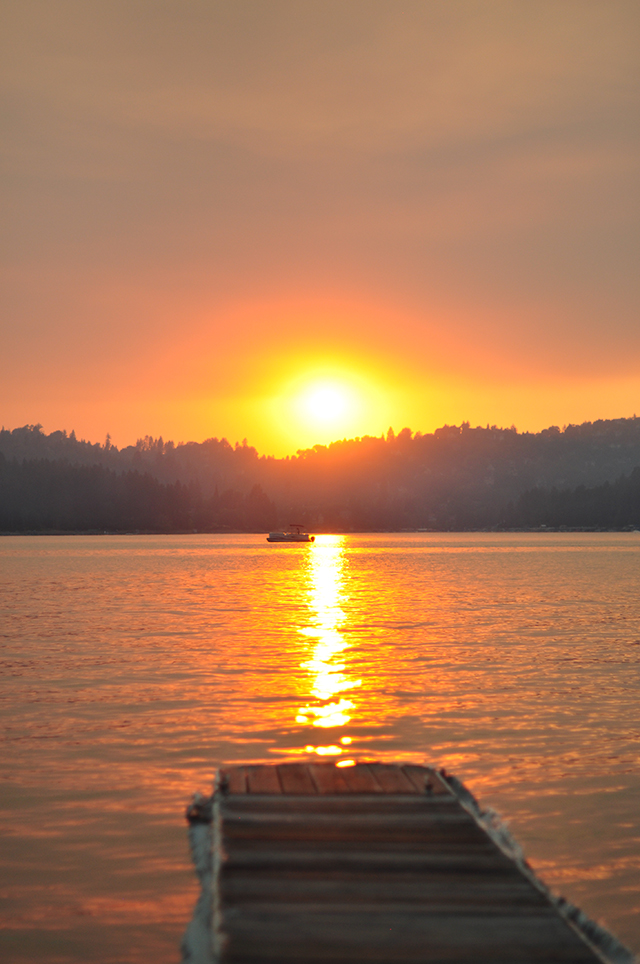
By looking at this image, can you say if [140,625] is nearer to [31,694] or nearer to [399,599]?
[31,694]

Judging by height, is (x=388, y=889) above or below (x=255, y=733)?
above

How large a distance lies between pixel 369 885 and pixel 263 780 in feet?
16.4

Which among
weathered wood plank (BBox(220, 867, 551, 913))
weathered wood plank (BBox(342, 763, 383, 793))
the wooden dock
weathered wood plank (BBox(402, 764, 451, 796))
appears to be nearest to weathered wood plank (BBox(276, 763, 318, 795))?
the wooden dock

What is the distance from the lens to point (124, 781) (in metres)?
19.0

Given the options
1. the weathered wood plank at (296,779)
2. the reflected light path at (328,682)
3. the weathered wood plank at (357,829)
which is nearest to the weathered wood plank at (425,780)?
the weathered wood plank at (357,829)

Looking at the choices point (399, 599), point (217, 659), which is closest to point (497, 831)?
point (217, 659)

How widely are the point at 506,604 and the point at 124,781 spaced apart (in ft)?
177

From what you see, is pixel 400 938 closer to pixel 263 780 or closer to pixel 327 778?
pixel 327 778

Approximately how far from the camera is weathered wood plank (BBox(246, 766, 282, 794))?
1539 centimetres

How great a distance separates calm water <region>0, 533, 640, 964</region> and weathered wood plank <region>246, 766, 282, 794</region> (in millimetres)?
1575

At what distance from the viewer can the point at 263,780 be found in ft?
52.3

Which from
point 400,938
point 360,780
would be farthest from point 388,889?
point 360,780

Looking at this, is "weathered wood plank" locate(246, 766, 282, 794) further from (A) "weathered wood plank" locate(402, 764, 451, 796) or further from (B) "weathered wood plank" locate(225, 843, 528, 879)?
(B) "weathered wood plank" locate(225, 843, 528, 879)

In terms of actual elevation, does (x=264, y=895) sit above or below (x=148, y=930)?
above
